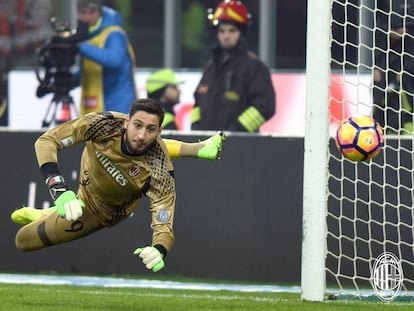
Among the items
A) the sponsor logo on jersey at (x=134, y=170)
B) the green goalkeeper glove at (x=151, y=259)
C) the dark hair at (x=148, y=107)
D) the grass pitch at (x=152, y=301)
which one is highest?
the dark hair at (x=148, y=107)

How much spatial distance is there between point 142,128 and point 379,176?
3.61 metres

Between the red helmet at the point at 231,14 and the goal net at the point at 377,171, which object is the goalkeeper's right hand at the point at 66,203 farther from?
the red helmet at the point at 231,14

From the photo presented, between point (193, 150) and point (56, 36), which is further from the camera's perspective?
point (56, 36)

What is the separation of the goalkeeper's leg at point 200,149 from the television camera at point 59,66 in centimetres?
592

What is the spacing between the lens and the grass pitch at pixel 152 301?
10250mm

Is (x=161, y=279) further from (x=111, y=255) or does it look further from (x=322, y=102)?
(x=322, y=102)

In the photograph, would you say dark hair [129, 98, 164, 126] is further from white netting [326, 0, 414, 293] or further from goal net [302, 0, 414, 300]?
white netting [326, 0, 414, 293]

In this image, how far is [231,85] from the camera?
15.5m

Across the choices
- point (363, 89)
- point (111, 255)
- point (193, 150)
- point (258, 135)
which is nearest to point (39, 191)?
point (111, 255)

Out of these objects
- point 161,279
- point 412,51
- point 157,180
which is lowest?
point 161,279

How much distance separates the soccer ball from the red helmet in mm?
4947

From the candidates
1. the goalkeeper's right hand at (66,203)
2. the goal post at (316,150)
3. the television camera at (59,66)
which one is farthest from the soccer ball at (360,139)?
the television camera at (59,66)

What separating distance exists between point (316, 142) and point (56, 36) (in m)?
6.79

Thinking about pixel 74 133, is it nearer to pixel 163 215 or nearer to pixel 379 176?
pixel 163 215
